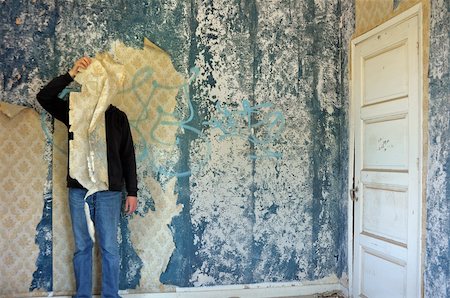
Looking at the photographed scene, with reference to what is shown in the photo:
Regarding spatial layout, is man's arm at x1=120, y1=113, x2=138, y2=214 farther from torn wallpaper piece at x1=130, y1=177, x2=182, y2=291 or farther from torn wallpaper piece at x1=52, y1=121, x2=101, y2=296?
torn wallpaper piece at x1=52, y1=121, x2=101, y2=296

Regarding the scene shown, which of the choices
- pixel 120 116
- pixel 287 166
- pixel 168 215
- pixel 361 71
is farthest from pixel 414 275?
pixel 120 116

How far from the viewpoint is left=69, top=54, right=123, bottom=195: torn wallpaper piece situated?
247 centimetres

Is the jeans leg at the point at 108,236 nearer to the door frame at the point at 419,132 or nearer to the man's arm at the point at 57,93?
the man's arm at the point at 57,93

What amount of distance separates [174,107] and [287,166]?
1.02 metres

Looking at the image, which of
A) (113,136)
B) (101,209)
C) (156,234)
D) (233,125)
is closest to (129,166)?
(113,136)

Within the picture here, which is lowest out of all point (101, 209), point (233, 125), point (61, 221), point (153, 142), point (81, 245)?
point (81, 245)

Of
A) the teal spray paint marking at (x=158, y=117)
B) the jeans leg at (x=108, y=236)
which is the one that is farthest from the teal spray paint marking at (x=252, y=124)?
the jeans leg at (x=108, y=236)

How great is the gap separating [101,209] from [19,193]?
2.20ft

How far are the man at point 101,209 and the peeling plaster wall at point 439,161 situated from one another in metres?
1.94

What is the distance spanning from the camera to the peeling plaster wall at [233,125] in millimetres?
2779

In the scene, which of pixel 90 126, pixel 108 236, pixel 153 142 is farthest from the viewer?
pixel 153 142

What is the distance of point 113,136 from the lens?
2.62 m

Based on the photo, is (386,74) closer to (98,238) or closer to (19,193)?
(98,238)

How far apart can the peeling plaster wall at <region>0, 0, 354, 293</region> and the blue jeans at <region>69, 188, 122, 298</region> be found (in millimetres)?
256
